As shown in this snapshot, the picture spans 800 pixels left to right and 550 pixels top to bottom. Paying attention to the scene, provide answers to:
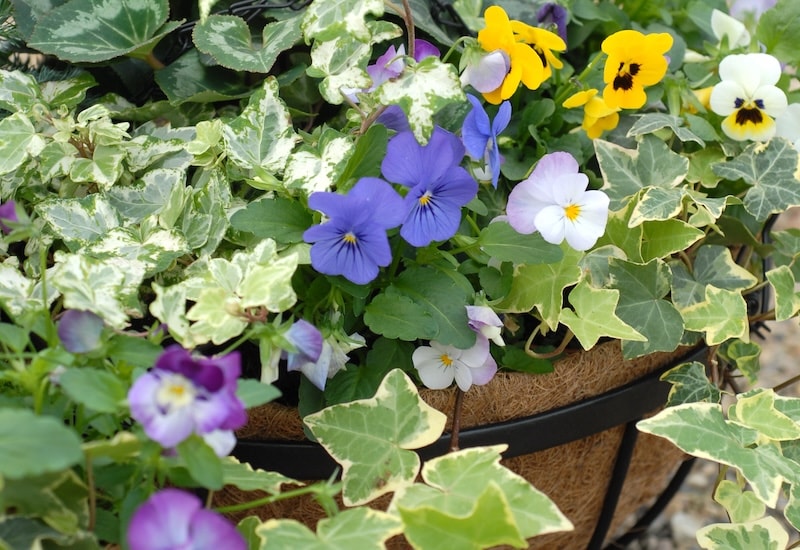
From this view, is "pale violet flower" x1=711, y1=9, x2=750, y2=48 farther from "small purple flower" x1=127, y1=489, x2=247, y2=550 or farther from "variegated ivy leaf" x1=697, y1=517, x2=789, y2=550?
"small purple flower" x1=127, y1=489, x2=247, y2=550

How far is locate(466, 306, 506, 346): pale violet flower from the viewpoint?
0.67 metres

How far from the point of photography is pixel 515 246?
693 millimetres

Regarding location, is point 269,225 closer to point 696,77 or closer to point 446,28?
point 446,28

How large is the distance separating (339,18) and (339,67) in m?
0.08

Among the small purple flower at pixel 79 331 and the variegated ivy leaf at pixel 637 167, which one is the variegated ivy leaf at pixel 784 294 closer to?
the variegated ivy leaf at pixel 637 167

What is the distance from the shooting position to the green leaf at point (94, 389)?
1.48 feet

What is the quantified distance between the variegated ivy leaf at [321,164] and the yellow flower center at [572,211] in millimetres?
176

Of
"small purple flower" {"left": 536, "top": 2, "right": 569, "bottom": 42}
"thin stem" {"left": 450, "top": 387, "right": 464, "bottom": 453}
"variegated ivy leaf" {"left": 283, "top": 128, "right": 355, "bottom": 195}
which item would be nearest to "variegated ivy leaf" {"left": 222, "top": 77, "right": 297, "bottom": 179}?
"variegated ivy leaf" {"left": 283, "top": 128, "right": 355, "bottom": 195}

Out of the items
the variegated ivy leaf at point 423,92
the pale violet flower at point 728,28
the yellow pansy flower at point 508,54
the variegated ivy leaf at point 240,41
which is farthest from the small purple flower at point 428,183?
the pale violet flower at point 728,28

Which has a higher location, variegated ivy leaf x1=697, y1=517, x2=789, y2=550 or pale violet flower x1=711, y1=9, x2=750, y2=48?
pale violet flower x1=711, y1=9, x2=750, y2=48

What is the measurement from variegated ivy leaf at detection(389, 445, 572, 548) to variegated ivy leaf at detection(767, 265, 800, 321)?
1.23 feet

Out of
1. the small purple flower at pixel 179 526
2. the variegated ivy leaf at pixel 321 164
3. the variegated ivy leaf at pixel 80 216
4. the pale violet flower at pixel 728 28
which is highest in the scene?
the variegated ivy leaf at pixel 321 164

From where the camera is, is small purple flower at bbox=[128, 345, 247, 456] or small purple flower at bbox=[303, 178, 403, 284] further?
small purple flower at bbox=[303, 178, 403, 284]

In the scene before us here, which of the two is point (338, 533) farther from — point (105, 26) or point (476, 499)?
point (105, 26)
